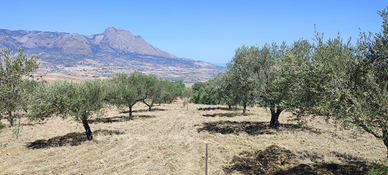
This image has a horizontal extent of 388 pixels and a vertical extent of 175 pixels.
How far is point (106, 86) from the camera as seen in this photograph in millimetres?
25438

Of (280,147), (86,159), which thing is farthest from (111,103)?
(280,147)

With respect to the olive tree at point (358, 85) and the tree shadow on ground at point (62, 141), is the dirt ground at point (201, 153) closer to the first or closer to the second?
the tree shadow on ground at point (62, 141)

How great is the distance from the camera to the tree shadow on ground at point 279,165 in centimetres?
1202

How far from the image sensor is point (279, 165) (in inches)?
541

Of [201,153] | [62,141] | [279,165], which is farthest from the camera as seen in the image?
[62,141]

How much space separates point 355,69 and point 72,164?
20611 mm

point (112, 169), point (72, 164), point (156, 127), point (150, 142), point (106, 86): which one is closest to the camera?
point (112, 169)

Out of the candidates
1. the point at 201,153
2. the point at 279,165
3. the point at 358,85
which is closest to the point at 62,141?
the point at 201,153

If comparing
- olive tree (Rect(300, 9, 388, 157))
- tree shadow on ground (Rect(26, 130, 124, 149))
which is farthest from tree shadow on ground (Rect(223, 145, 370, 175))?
tree shadow on ground (Rect(26, 130, 124, 149))

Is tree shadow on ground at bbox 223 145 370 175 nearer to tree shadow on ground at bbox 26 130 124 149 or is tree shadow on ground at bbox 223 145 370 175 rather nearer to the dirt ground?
the dirt ground

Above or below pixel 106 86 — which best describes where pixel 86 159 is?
below

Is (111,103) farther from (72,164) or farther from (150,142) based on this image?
(72,164)

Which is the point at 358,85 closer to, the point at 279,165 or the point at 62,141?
the point at 279,165

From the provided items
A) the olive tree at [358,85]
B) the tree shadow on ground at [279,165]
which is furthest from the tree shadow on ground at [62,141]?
the olive tree at [358,85]
